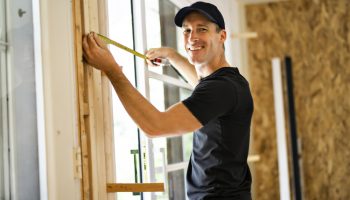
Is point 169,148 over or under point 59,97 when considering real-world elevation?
under

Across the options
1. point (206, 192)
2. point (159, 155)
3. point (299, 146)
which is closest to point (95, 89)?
point (206, 192)

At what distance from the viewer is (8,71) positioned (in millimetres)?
1314

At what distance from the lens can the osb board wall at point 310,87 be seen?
4.24 m

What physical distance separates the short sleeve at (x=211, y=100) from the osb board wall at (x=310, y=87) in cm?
285

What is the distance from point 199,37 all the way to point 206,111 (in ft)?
1.38

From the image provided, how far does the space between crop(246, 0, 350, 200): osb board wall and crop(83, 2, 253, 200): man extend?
257cm

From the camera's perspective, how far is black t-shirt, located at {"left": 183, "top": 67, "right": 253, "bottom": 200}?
166 centimetres

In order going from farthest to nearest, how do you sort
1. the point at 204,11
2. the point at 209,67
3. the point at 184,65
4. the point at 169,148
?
the point at 169,148
the point at 184,65
the point at 209,67
the point at 204,11

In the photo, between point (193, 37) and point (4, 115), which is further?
point (193, 37)

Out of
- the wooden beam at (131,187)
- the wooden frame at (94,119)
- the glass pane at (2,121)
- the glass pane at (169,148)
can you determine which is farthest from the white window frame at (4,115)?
the glass pane at (169,148)

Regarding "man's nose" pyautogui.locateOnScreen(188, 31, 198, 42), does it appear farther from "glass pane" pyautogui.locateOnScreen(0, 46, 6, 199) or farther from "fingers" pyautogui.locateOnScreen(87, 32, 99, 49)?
"glass pane" pyautogui.locateOnScreen(0, 46, 6, 199)

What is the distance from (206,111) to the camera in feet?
5.06

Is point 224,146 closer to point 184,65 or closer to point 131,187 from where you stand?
point 131,187

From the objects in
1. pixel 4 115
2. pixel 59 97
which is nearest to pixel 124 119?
pixel 59 97
